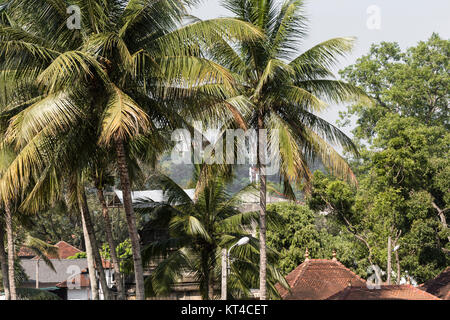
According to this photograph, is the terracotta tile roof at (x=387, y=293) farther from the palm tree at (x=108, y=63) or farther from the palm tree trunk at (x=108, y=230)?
the palm tree at (x=108, y=63)

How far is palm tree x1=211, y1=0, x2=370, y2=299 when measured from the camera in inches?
616

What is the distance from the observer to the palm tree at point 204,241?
739 inches

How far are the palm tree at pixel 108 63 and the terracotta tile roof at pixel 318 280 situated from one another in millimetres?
15278

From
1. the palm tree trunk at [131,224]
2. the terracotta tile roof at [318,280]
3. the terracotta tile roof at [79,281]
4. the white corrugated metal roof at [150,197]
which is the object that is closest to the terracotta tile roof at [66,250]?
the terracotta tile roof at [79,281]

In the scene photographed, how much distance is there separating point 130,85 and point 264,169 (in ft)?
15.4

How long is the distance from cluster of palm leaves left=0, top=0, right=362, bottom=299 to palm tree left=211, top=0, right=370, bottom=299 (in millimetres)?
57

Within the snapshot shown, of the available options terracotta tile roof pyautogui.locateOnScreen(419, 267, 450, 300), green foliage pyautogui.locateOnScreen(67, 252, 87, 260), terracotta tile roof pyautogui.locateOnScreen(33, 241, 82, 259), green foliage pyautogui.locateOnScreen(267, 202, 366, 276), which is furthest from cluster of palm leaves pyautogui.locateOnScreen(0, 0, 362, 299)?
terracotta tile roof pyautogui.locateOnScreen(33, 241, 82, 259)

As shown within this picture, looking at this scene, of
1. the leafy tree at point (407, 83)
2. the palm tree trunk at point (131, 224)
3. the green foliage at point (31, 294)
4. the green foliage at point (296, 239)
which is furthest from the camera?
the leafy tree at point (407, 83)

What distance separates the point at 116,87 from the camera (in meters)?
12.1

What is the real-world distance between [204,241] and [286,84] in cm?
→ 638

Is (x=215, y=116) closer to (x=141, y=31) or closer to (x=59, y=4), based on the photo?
(x=141, y=31)

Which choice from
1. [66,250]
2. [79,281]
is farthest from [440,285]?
[66,250]

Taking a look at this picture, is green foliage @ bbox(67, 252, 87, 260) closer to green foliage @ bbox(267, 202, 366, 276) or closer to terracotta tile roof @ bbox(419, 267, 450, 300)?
green foliage @ bbox(267, 202, 366, 276)

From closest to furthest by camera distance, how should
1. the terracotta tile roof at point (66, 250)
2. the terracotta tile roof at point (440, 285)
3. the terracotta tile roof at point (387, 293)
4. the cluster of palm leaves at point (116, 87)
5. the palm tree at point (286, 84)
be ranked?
the cluster of palm leaves at point (116, 87)
the palm tree at point (286, 84)
the terracotta tile roof at point (387, 293)
the terracotta tile roof at point (440, 285)
the terracotta tile roof at point (66, 250)
